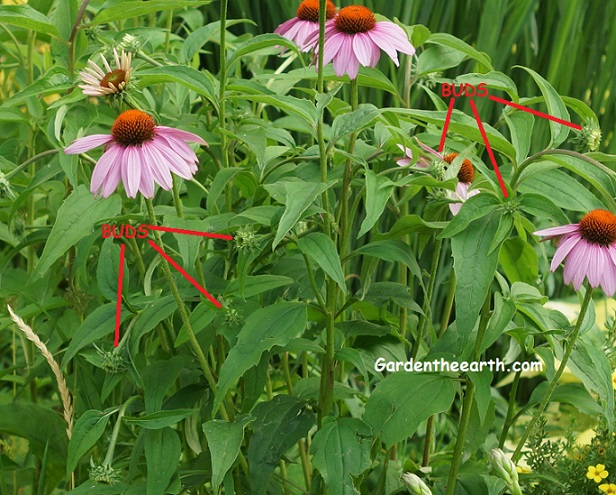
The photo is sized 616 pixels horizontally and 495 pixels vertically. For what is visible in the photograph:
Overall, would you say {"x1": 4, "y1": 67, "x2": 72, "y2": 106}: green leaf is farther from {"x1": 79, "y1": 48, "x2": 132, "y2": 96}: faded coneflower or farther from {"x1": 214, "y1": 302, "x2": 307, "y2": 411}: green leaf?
{"x1": 214, "y1": 302, "x2": 307, "y2": 411}: green leaf

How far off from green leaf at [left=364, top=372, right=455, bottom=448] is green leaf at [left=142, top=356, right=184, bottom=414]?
238mm

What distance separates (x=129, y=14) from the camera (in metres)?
1.14

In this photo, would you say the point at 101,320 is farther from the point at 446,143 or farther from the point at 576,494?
the point at 576,494

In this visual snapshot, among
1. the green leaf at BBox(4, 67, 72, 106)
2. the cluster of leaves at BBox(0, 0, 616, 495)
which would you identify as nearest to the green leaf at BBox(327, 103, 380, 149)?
the cluster of leaves at BBox(0, 0, 616, 495)

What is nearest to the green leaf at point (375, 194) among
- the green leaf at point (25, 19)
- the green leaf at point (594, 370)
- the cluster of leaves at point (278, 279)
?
the cluster of leaves at point (278, 279)

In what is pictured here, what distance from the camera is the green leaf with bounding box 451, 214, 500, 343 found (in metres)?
0.93

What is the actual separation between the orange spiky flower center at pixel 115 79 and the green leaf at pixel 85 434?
37 centimetres

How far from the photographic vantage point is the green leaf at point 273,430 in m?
1.08

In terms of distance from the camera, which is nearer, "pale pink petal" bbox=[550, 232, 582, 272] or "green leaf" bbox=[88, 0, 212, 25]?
"pale pink petal" bbox=[550, 232, 582, 272]

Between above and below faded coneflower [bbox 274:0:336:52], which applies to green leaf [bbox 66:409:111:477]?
below

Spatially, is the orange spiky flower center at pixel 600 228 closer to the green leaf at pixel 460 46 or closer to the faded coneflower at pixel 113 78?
the green leaf at pixel 460 46

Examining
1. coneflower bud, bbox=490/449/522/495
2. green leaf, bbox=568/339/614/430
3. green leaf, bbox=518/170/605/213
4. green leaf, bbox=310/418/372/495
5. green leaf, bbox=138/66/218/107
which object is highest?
green leaf, bbox=138/66/218/107

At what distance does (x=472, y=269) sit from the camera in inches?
37.4

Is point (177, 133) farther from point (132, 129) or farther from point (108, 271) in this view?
point (108, 271)
